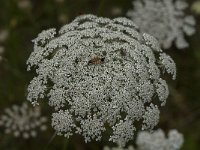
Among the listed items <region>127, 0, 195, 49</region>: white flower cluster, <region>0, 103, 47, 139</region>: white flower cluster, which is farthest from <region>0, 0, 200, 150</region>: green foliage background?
<region>127, 0, 195, 49</region>: white flower cluster

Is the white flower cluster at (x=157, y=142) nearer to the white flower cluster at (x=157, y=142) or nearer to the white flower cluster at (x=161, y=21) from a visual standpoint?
the white flower cluster at (x=157, y=142)

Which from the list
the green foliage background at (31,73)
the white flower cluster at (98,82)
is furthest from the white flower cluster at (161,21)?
the white flower cluster at (98,82)

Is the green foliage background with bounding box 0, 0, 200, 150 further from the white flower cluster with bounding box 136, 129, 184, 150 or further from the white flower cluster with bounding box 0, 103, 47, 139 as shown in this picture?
the white flower cluster with bounding box 136, 129, 184, 150

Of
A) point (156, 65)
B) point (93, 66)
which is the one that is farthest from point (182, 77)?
point (93, 66)

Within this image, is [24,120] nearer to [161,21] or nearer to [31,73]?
[31,73]

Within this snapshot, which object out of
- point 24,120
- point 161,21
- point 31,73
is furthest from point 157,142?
point 31,73

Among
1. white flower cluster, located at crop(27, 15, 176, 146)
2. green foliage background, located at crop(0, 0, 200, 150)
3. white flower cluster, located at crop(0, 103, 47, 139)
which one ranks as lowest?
white flower cluster, located at crop(27, 15, 176, 146)

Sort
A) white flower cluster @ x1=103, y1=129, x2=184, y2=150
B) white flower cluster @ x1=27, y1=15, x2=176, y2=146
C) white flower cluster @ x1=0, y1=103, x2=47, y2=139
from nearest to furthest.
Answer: white flower cluster @ x1=103, y1=129, x2=184, y2=150
white flower cluster @ x1=27, y1=15, x2=176, y2=146
white flower cluster @ x1=0, y1=103, x2=47, y2=139

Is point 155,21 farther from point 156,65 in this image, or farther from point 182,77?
point 156,65
